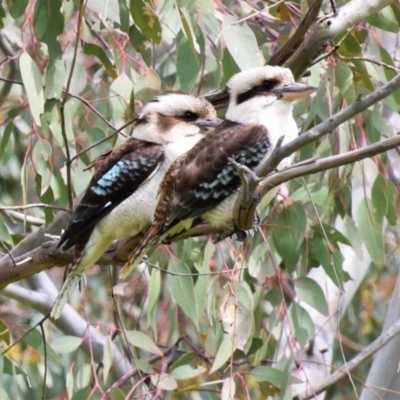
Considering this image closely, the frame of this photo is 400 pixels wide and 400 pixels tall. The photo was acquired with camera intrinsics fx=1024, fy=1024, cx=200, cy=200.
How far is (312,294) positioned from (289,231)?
19cm

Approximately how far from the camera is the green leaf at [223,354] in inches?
101

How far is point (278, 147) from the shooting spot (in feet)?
5.51

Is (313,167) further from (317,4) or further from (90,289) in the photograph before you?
(90,289)

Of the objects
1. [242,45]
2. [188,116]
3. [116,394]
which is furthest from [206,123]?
[116,394]

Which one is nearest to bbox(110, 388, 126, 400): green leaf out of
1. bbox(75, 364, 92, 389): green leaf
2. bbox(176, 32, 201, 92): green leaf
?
bbox(75, 364, 92, 389): green leaf

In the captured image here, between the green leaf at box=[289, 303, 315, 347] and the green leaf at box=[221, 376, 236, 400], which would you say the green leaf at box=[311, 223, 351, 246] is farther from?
the green leaf at box=[221, 376, 236, 400]

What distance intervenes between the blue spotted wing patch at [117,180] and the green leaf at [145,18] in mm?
336

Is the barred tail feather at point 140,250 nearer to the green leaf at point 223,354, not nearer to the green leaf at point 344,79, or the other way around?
the green leaf at point 223,354

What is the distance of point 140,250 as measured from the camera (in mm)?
2168

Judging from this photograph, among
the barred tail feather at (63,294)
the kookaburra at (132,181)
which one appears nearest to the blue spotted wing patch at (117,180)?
the kookaburra at (132,181)

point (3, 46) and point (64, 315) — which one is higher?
Answer: point (3, 46)

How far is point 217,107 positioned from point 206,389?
0.76m

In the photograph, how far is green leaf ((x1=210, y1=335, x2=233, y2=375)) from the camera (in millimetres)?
2557

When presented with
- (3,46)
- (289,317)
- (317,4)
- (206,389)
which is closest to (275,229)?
(289,317)
